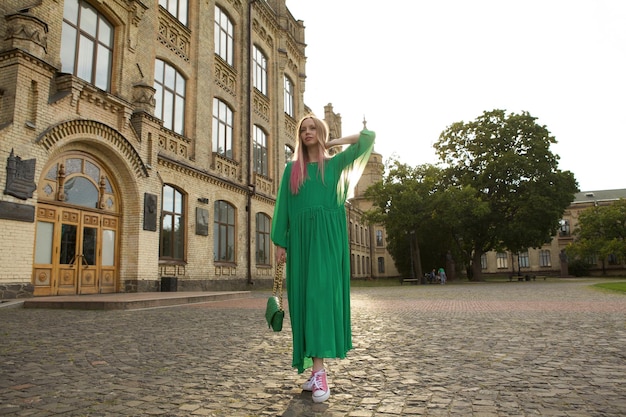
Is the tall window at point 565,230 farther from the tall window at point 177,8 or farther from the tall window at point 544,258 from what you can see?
the tall window at point 177,8

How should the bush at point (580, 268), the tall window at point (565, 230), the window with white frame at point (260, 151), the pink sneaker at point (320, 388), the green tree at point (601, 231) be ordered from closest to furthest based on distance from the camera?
the pink sneaker at point (320, 388) < the window with white frame at point (260, 151) < the green tree at point (601, 231) < the bush at point (580, 268) < the tall window at point (565, 230)

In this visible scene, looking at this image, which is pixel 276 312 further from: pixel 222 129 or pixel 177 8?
pixel 222 129

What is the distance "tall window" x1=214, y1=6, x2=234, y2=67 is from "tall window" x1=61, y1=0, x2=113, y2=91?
23.5 ft

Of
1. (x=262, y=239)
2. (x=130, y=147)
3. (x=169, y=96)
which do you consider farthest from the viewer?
(x=262, y=239)

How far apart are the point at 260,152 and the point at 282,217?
21.5 meters

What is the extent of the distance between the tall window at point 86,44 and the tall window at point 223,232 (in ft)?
24.2

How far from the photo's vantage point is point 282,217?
346cm

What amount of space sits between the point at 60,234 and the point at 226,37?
13646mm

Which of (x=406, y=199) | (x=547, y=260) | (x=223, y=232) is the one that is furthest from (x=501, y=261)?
(x=223, y=232)

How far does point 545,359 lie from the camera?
13.5 feet

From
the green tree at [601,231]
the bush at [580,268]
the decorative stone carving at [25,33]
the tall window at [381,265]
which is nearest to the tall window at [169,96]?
the decorative stone carving at [25,33]

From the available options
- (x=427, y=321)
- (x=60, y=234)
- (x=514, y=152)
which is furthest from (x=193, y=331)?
(x=514, y=152)

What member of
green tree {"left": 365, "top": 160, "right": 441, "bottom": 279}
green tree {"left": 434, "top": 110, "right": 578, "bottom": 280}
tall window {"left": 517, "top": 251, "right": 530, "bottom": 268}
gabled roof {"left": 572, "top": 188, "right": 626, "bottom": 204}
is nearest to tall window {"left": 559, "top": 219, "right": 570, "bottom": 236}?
gabled roof {"left": 572, "top": 188, "right": 626, "bottom": 204}

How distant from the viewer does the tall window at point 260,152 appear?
78.2ft
